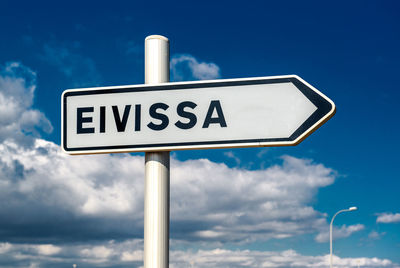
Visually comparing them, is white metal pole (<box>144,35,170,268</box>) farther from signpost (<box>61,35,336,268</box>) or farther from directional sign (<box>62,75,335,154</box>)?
directional sign (<box>62,75,335,154</box>)

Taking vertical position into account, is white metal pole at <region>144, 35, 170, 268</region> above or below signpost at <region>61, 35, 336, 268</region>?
below

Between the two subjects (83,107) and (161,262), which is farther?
(83,107)

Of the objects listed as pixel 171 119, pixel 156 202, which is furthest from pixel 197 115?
pixel 156 202

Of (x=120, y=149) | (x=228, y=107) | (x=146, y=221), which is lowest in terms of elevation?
(x=146, y=221)

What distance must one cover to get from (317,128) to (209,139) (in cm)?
75

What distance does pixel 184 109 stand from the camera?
3.74 metres

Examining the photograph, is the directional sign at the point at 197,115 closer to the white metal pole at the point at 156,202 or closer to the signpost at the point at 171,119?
the signpost at the point at 171,119

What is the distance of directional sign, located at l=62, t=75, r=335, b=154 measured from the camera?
11.8 ft

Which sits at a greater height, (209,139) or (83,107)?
(83,107)

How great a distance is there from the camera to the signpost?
3619 millimetres

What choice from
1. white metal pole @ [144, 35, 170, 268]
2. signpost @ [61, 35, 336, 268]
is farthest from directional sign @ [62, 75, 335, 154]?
white metal pole @ [144, 35, 170, 268]

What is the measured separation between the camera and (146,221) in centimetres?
374

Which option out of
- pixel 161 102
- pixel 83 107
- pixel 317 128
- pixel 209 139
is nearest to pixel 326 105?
pixel 317 128

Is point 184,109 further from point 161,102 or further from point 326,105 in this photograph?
point 326,105
